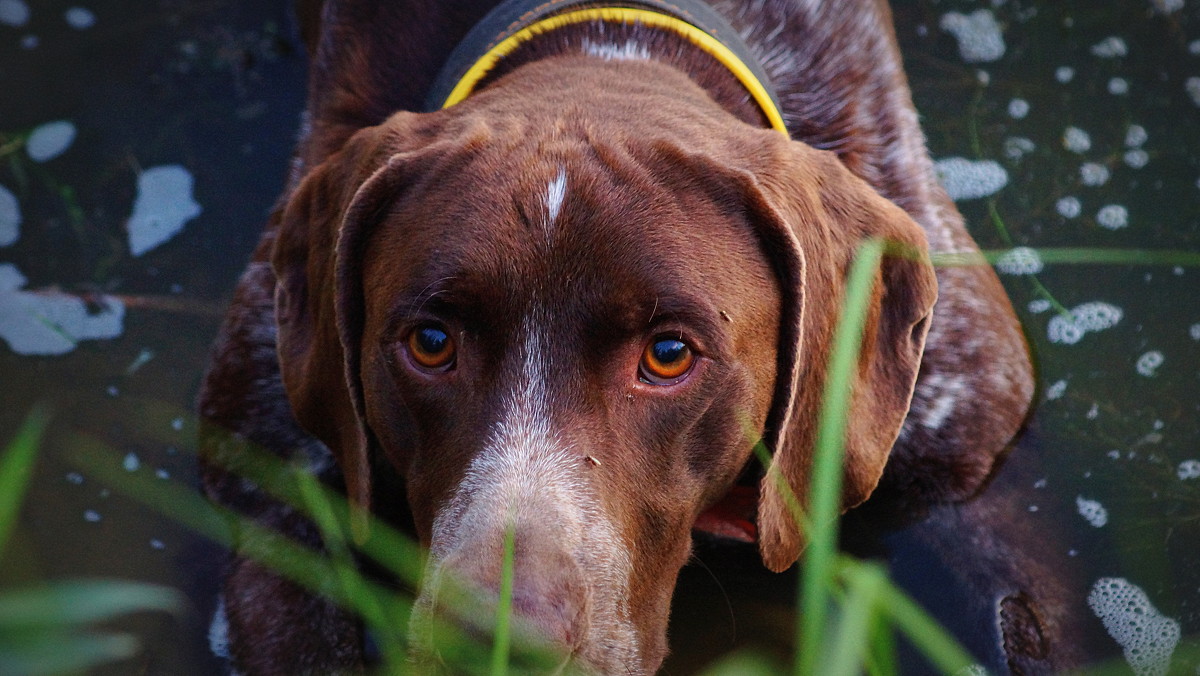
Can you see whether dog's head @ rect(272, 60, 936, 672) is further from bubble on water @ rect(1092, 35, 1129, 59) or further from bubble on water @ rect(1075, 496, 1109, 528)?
bubble on water @ rect(1092, 35, 1129, 59)

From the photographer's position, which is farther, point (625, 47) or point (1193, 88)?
point (1193, 88)

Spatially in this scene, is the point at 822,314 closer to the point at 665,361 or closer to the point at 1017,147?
the point at 665,361

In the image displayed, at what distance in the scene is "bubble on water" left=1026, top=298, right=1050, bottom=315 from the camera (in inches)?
150

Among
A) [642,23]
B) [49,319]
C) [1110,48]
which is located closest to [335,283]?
[642,23]

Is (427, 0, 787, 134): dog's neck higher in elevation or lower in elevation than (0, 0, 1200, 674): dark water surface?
higher

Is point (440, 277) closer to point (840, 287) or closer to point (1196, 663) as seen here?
point (840, 287)

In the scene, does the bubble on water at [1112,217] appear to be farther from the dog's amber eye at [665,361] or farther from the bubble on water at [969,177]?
the dog's amber eye at [665,361]

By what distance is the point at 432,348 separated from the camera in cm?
236

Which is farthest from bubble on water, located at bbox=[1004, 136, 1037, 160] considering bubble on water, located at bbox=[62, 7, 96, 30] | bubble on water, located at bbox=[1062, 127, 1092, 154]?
bubble on water, located at bbox=[62, 7, 96, 30]

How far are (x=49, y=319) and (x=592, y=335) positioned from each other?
263 cm

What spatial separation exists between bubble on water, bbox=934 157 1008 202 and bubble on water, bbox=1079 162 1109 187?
0.28 meters

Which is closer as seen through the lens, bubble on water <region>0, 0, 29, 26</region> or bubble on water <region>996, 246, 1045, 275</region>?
bubble on water <region>996, 246, 1045, 275</region>

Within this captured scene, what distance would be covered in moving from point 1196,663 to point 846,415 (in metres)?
1.12

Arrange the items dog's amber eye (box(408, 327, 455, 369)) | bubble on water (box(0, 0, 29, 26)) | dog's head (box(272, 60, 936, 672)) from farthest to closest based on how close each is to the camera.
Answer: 1. bubble on water (box(0, 0, 29, 26))
2. dog's amber eye (box(408, 327, 455, 369))
3. dog's head (box(272, 60, 936, 672))
